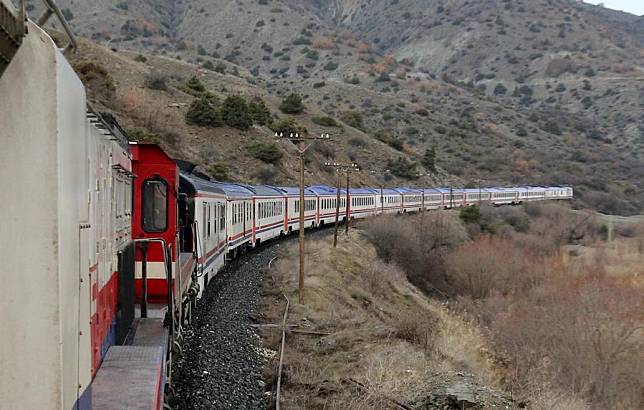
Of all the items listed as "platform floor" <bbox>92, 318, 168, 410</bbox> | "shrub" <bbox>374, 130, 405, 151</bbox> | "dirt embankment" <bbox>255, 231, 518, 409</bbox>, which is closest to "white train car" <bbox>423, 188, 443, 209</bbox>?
"shrub" <bbox>374, 130, 405, 151</bbox>

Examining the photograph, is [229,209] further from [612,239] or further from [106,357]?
[612,239]

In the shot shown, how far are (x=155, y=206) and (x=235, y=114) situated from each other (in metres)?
56.7

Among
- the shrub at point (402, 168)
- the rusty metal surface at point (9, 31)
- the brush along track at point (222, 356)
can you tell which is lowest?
the brush along track at point (222, 356)

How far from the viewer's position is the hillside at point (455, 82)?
102 meters

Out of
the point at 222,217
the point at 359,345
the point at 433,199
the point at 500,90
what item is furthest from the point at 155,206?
the point at 500,90

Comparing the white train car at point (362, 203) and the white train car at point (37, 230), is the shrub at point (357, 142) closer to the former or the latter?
the white train car at point (362, 203)

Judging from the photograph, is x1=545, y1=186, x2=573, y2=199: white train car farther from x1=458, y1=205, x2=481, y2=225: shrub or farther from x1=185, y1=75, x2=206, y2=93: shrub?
x1=185, y1=75, x2=206, y2=93: shrub

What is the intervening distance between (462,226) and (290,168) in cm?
1690

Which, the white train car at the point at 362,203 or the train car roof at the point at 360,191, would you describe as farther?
the train car roof at the point at 360,191

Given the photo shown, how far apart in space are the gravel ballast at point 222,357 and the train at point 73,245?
3.57 ft

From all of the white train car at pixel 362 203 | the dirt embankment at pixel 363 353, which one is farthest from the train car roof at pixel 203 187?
the white train car at pixel 362 203

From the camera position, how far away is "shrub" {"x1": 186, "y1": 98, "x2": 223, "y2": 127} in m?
62.7

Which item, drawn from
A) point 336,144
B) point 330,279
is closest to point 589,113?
point 336,144

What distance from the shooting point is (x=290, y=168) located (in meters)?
63.7
